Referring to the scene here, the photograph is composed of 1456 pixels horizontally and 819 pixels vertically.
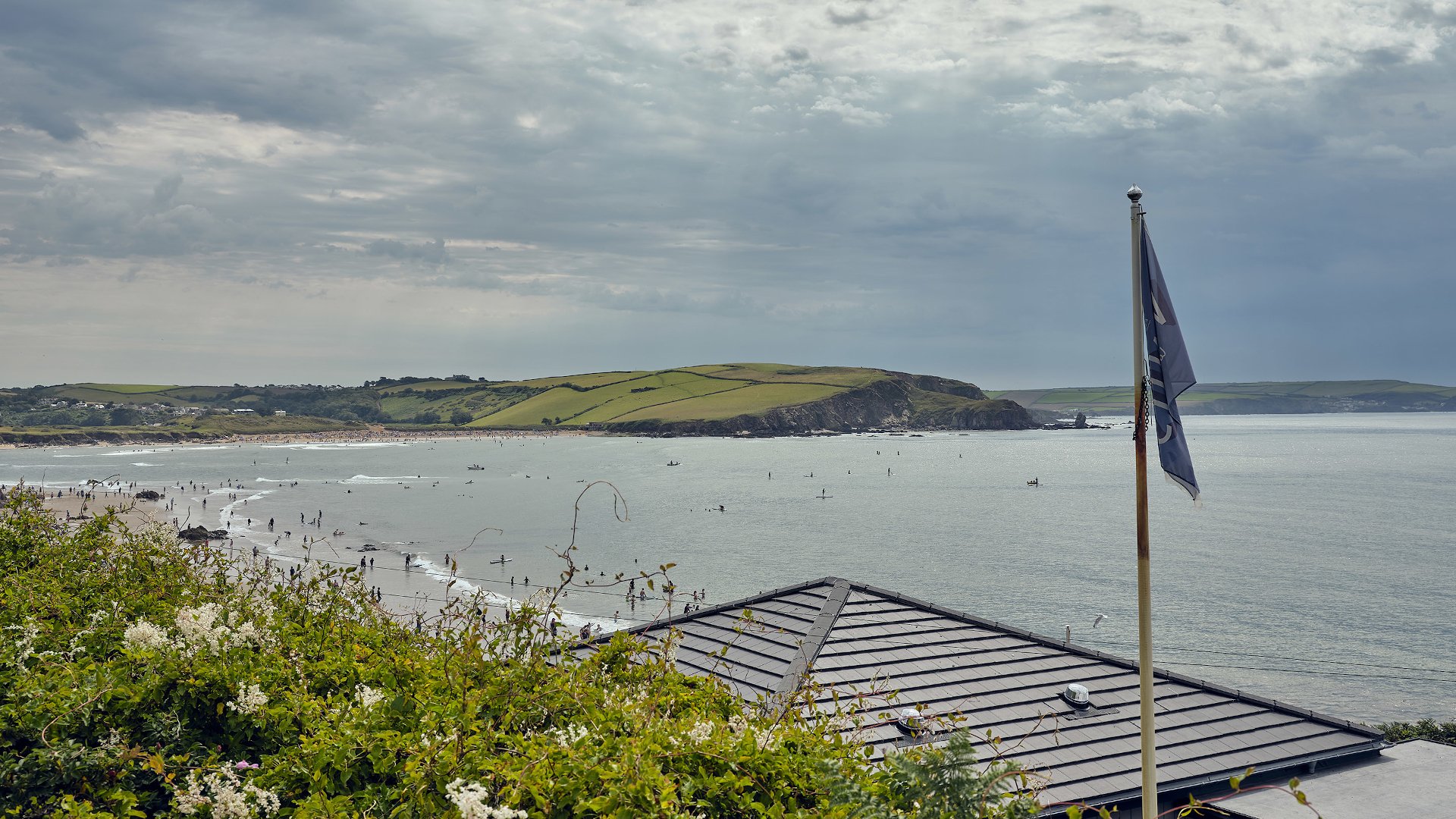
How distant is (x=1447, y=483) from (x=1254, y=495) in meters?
39.5

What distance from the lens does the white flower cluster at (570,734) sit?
531 cm

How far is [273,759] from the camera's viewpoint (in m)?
5.55

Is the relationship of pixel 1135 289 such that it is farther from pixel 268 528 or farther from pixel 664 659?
pixel 268 528

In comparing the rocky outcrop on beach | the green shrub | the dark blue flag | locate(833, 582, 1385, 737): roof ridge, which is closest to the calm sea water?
the rocky outcrop on beach

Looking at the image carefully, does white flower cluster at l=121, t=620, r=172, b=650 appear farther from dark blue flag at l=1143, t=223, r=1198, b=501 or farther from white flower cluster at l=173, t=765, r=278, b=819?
dark blue flag at l=1143, t=223, r=1198, b=501

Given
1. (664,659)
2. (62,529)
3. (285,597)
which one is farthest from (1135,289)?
(62,529)

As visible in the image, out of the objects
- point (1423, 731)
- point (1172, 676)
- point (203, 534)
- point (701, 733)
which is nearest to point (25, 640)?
point (701, 733)

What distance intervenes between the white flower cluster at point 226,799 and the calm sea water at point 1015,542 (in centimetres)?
782

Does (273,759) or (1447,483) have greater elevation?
(273,759)

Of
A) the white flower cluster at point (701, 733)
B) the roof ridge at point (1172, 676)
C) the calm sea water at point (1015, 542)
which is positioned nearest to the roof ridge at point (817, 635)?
the roof ridge at point (1172, 676)

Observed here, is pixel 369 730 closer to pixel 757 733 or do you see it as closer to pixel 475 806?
pixel 475 806

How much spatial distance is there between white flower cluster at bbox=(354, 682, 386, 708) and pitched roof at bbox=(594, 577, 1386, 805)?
898 centimetres

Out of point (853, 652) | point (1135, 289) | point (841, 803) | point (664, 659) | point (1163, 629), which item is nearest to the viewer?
point (841, 803)

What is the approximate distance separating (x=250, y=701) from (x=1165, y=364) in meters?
8.24
